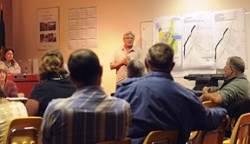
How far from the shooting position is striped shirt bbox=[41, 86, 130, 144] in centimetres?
177

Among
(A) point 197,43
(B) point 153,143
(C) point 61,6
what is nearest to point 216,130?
(B) point 153,143

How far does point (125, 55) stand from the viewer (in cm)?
618

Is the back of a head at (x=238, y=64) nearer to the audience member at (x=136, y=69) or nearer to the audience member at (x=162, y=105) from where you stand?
the audience member at (x=136, y=69)

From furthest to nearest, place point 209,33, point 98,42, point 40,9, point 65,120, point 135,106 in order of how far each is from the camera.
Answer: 1. point 40,9
2. point 98,42
3. point 209,33
4. point 135,106
5. point 65,120

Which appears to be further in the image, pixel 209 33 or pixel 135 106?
pixel 209 33

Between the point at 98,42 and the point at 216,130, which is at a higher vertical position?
the point at 98,42

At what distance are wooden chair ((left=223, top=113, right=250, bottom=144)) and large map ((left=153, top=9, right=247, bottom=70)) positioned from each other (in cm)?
309

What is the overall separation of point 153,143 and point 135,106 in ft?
1.27

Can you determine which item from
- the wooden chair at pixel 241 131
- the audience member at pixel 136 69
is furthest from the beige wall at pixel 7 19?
the wooden chair at pixel 241 131

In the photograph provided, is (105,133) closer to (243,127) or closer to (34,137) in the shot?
(34,137)

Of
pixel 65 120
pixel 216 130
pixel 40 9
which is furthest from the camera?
pixel 40 9

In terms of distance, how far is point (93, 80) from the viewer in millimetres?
1905

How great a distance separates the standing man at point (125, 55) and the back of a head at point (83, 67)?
4124mm

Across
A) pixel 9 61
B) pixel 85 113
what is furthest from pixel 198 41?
pixel 85 113
